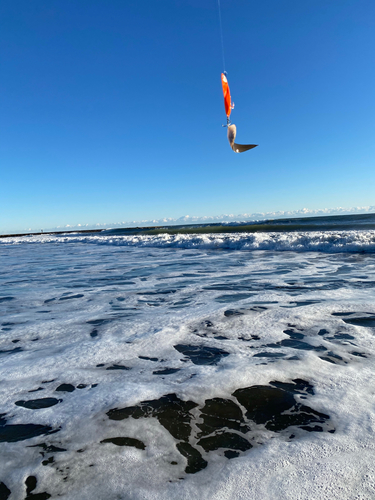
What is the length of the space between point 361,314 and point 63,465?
11.9 feet

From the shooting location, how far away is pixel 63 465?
154 cm

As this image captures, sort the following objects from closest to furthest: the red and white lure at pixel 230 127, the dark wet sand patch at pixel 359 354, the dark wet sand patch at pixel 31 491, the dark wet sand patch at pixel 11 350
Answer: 1. the dark wet sand patch at pixel 31 491
2. the dark wet sand patch at pixel 359 354
3. the dark wet sand patch at pixel 11 350
4. the red and white lure at pixel 230 127

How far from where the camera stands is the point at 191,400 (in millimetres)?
2053

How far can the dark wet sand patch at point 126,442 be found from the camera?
166 cm

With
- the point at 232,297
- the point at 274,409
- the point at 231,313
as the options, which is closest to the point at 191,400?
the point at 274,409

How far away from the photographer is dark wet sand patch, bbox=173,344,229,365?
2.66 meters

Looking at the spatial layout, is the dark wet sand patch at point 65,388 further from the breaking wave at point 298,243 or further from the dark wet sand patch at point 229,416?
the breaking wave at point 298,243

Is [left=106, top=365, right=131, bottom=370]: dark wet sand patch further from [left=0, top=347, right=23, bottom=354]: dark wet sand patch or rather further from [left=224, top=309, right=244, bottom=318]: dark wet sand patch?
[left=224, top=309, right=244, bottom=318]: dark wet sand patch

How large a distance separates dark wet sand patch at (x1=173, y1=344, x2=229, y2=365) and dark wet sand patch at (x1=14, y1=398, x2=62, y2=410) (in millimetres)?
1170

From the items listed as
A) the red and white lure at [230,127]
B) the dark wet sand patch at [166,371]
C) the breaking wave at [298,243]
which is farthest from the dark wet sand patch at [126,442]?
the breaking wave at [298,243]

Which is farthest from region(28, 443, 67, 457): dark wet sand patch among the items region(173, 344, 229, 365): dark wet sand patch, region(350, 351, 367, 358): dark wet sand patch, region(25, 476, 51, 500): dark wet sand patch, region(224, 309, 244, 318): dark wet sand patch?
region(224, 309, 244, 318): dark wet sand patch

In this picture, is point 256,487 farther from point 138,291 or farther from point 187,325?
point 138,291

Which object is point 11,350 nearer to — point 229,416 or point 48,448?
point 48,448

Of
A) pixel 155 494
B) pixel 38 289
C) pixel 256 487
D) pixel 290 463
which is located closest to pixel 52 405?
pixel 155 494
